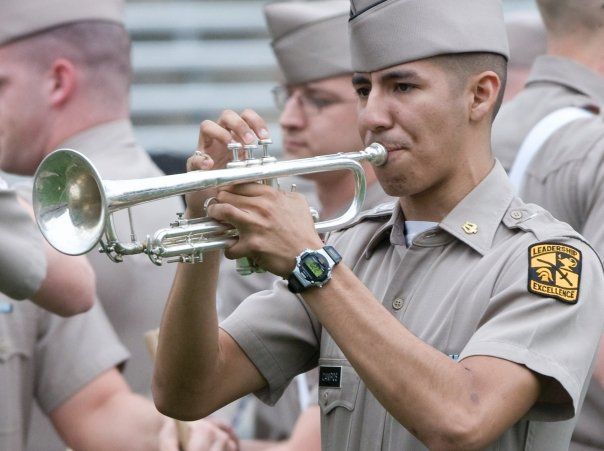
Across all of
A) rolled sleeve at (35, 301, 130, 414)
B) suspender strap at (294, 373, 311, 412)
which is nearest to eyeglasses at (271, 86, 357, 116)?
suspender strap at (294, 373, 311, 412)

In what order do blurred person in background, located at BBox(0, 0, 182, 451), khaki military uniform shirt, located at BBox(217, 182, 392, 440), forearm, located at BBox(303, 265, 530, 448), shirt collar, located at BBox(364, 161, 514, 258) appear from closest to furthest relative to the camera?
1. forearm, located at BBox(303, 265, 530, 448)
2. shirt collar, located at BBox(364, 161, 514, 258)
3. blurred person in background, located at BBox(0, 0, 182, 451)
4. khaki military uniform shirt, located at BBox(217, 182, 392, 440)

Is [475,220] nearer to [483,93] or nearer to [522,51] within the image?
[483,93]

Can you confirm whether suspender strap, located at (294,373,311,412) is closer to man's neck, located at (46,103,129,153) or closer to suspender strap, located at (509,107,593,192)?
man's neck, located at (46,103,129,153)

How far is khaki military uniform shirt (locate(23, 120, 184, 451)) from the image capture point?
502 cm

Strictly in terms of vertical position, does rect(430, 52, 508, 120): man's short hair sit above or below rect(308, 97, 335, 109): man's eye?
above

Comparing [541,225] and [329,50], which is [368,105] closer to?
[541,225]

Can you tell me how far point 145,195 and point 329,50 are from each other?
8.60 feet

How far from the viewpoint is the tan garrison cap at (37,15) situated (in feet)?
17.1

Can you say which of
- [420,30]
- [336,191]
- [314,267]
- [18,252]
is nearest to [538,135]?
[336,191]

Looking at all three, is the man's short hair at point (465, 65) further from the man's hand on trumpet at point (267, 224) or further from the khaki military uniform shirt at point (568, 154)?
the khaki military uniform shirt at point (568, 154)

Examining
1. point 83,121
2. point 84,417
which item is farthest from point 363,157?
point 83,121

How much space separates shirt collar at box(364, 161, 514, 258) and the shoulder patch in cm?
16

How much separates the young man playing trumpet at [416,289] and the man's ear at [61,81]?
6.38 ft

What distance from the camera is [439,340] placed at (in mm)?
3207
